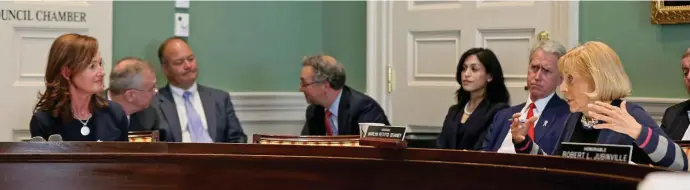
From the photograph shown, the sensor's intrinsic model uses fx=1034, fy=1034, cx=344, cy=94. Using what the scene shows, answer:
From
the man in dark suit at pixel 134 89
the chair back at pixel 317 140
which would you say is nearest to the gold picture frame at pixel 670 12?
the chair back at pixel 317 140

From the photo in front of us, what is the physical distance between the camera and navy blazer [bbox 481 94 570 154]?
353cm

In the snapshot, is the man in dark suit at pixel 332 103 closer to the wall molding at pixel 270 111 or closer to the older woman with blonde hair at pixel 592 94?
the wall molding at pixel 270 111

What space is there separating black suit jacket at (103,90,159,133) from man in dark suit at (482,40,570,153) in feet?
4.71

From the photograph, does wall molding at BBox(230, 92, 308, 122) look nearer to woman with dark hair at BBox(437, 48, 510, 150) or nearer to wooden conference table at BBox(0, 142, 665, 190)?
woman with dark hair at BBox(437, 48, 510, 150)

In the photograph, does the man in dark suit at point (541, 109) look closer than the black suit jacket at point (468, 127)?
Yes

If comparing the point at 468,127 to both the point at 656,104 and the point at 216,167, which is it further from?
the point at 216,167

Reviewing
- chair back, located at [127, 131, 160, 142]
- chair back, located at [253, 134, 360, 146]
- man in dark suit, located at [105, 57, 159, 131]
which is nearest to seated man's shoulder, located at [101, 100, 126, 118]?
chair back, located at [127, 131, 160, 142]

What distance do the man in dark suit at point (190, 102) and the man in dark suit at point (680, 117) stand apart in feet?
6.41

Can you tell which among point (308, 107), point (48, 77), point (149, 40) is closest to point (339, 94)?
point (308, 107)

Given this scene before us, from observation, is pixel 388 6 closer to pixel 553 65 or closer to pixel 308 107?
pixel 308 107

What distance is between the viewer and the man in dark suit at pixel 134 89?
4301 millimetres

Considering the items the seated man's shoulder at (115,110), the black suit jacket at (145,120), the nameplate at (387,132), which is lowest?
the black suit jacket at (145,120)

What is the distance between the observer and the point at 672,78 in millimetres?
4023

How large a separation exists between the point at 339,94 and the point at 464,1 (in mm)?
729
